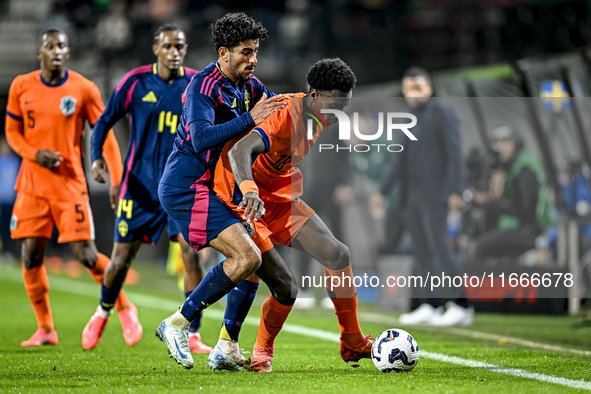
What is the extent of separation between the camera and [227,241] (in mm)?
4980

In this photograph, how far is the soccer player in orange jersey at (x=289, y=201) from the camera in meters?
5.08

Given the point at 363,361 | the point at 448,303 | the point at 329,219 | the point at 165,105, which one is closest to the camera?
the point at 363,361

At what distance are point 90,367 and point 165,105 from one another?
78.7 inches

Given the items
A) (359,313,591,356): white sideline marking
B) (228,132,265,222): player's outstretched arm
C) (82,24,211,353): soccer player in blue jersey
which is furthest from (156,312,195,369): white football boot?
(359,313,591,356): white sideline marking

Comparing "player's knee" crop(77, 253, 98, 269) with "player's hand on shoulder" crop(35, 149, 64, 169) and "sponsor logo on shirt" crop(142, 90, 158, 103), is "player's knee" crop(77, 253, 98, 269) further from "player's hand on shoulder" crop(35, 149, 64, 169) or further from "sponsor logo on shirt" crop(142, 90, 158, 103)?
"sponsor logo on shirt" crop(142, 90, 158, 103)

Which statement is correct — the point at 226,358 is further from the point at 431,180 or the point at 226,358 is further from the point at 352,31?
the point at 352,31

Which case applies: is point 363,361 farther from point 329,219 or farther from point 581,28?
point 581,28

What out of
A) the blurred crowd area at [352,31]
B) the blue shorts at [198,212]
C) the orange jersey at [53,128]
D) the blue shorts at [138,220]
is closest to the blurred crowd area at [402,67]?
the blurred crowd area at [352,31]

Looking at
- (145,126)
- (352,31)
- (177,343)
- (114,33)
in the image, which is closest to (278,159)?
(177,343)

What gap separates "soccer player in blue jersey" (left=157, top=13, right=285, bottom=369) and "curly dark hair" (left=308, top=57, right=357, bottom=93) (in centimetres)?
26

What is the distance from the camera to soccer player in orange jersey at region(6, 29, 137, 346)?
6.86 metres

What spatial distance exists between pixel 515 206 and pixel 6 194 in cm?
1189

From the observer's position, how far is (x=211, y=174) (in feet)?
17.1

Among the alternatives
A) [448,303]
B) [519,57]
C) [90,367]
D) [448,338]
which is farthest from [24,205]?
[519,57]
